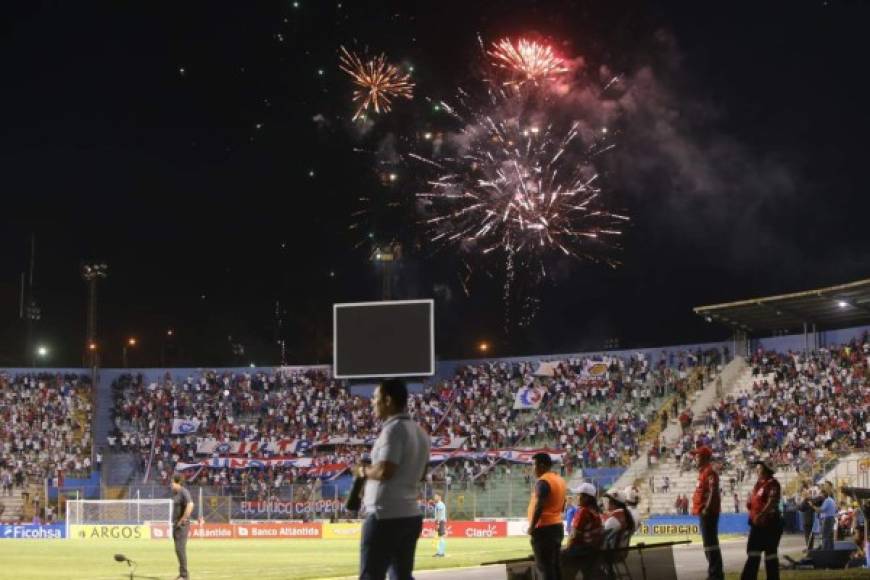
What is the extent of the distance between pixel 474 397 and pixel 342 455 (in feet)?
25.4

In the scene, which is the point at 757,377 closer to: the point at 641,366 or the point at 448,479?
the point at 641,366

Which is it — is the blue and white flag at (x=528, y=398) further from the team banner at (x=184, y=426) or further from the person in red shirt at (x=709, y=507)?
the person in red shirt at (x=709, y=507)

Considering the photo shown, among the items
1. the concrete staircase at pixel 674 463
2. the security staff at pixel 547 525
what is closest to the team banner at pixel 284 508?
the concrete staircase at pixel 674 463

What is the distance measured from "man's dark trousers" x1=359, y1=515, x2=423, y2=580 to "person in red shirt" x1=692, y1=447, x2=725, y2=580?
9.28m

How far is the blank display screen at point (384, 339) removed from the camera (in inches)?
1885

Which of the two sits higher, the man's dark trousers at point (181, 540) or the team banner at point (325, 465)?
the team banner at point (325, 465)

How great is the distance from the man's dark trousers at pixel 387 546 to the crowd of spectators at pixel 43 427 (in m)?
54.1

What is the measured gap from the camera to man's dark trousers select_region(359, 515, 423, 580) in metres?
8.35

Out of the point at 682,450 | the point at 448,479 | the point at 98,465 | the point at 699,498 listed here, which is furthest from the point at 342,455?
the point at 699,498

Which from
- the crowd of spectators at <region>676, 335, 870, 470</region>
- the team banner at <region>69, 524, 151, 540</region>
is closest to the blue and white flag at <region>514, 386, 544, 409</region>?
the crowd of spectators at <region>676, 335, 870, 470</region>

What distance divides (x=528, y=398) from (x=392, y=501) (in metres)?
53.2

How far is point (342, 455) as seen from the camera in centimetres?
5969

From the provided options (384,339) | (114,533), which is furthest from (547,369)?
(114,533)

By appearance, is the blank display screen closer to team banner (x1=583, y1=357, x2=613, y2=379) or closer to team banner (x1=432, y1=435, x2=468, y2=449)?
team banner (x1=432, y1=435, x2=468, y2=449)
